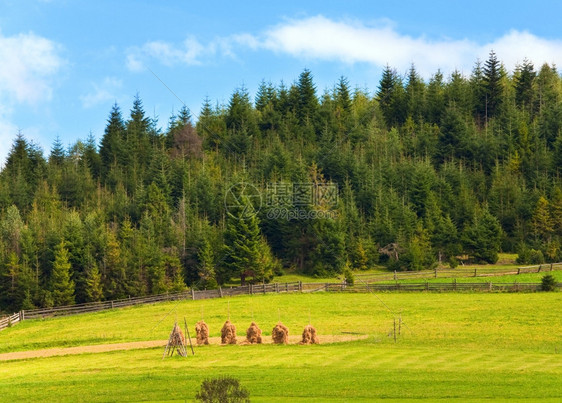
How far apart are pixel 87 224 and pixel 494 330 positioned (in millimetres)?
46662

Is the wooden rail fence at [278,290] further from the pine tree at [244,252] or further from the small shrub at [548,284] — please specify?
the pine tree at [244,252]

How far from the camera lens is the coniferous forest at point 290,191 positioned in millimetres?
70250

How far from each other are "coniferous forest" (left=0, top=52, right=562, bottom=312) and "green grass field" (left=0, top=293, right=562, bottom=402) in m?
15.8

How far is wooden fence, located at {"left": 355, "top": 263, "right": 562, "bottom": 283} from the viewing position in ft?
215

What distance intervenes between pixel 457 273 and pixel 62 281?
112 feet

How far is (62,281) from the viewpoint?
65375mm

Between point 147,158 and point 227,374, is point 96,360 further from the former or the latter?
point 147,158

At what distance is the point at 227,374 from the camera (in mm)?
29516

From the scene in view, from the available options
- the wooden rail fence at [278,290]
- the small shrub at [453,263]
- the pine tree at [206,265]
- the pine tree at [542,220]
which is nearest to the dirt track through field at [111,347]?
the wooden rail fence at [278,290]

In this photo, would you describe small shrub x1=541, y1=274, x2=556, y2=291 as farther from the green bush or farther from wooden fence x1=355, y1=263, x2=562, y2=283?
the green bush

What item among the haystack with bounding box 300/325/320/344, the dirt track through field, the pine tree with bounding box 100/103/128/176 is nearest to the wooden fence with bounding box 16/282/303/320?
the dirt track through field

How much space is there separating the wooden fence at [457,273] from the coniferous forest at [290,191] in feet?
19.3

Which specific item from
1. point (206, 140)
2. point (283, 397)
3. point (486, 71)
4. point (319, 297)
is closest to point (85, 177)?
point (206, 140)

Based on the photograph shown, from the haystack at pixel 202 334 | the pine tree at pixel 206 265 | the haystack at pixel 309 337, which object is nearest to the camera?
the haystack at pixel 309 337
